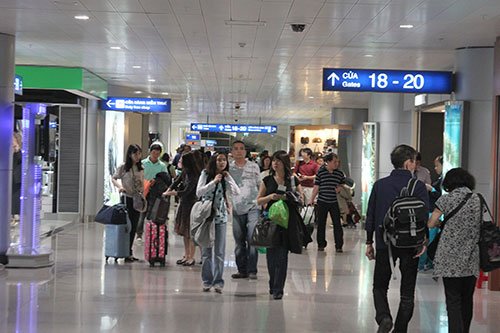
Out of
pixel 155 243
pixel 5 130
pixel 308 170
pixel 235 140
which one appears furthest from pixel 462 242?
pixel 308 170

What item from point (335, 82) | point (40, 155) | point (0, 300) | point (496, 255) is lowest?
point (0, 300)

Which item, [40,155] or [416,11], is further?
[40,155]

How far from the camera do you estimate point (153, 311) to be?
7039 millimetres

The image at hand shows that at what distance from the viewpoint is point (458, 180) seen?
5777mm

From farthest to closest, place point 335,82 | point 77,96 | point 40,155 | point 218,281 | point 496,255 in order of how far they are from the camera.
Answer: point 77,96
point 335,82
point 40,155
point 218,281
point 496,255

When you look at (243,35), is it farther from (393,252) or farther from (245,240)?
(393,252)

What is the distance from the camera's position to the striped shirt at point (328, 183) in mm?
12703

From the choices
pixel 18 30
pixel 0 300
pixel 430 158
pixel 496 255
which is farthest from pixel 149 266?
pixel 430 158

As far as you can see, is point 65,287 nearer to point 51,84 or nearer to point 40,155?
point 40,155

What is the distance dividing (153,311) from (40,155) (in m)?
3.65

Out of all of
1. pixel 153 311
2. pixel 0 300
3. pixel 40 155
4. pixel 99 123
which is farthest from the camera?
pixel 99 123

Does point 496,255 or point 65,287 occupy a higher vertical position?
point 496,255

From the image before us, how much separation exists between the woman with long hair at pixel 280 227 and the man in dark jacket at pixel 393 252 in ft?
5.05

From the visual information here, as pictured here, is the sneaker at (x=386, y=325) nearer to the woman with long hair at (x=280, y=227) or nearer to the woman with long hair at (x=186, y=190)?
the woman with long hair at (x=280, y=227)
